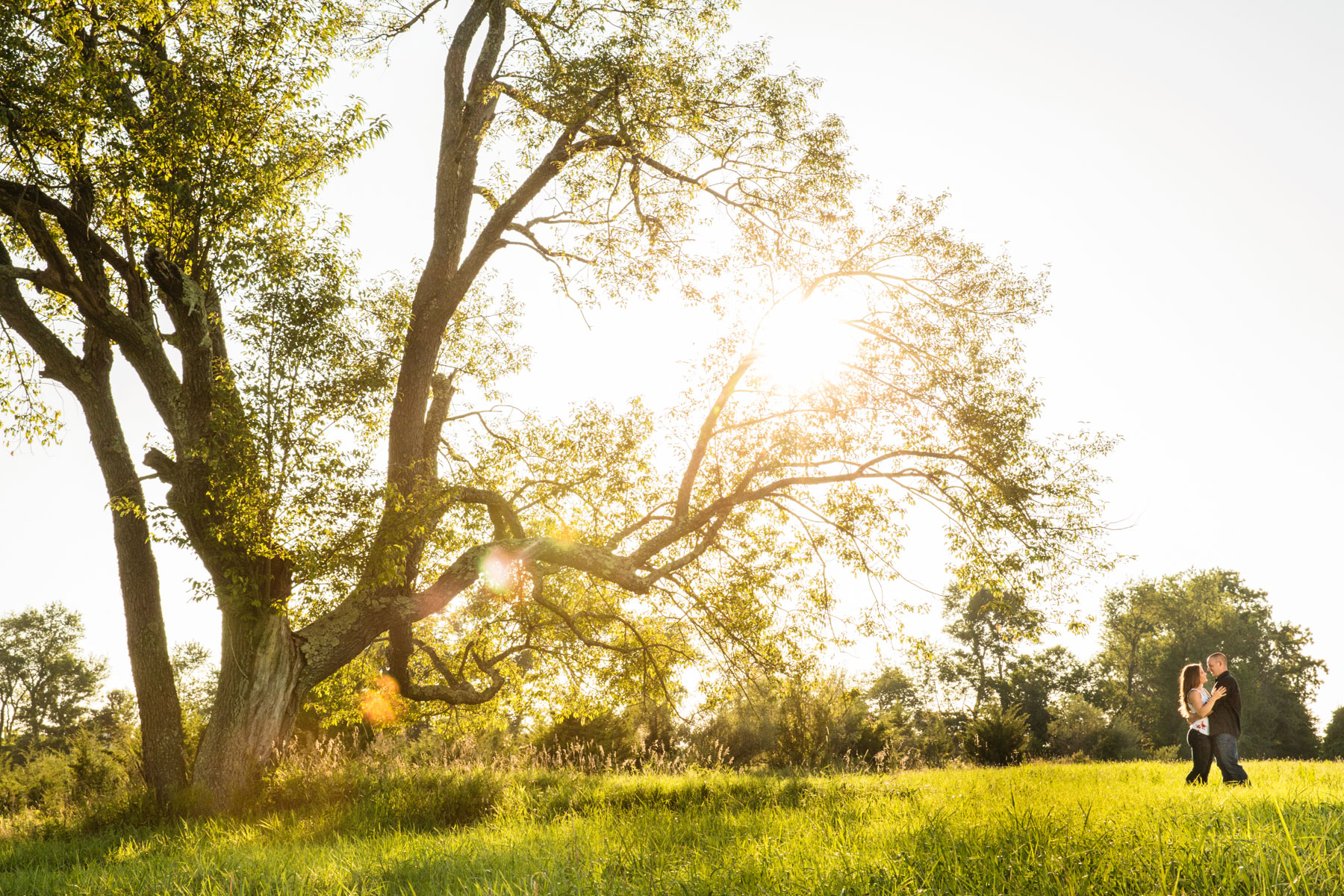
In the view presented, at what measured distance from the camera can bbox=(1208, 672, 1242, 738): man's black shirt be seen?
8.90m

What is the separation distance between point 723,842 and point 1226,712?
8.15m

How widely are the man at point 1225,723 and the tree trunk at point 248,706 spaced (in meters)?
12.6

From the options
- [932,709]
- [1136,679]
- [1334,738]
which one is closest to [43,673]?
[932,709]

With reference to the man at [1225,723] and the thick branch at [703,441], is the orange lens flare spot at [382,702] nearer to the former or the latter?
the thick branch at [703,441]

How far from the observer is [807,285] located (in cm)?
1155

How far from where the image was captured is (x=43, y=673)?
51.2 m

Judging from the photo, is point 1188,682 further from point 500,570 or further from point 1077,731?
point 1077,731

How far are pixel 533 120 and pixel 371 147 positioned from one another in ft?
11.2

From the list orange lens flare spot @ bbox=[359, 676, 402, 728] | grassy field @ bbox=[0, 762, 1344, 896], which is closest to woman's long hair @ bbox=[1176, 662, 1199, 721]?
grassy field @ bbox=[0, 762, 1344, 896]

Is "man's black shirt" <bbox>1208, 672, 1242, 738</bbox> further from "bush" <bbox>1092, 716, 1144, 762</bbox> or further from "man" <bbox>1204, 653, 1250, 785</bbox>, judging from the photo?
"bush" <bbox>1092, 716, 1144, 762</bbox>

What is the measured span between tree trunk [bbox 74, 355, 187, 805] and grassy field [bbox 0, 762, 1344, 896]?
1.48 meters

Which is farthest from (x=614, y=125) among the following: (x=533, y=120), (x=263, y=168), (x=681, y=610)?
(x=681, y=610)

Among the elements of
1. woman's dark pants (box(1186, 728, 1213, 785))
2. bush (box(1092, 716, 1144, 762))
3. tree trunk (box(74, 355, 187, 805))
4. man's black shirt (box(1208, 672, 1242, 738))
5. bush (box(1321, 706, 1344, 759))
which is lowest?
bush (box(1321, 706, 1344, 759))

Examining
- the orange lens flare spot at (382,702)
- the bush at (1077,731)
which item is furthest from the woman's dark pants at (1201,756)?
the bush at (1077,731)
